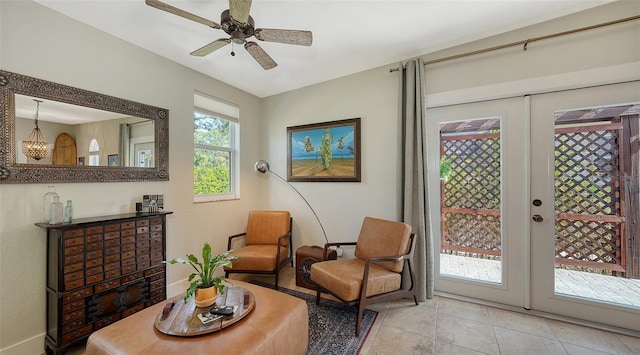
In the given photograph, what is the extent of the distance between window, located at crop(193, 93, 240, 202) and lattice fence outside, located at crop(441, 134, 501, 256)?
2.88 m

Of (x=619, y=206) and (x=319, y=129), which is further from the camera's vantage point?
(x=319, y=129)

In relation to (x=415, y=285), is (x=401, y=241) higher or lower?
higher

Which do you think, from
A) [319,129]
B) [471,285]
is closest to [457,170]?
[471,285]

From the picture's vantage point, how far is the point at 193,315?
5.02ft

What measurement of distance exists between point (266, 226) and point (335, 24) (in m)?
2.58

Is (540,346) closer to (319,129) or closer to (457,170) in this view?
(457,170)

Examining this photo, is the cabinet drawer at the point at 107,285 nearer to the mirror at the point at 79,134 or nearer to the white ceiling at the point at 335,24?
the mirror at the point at 79,134

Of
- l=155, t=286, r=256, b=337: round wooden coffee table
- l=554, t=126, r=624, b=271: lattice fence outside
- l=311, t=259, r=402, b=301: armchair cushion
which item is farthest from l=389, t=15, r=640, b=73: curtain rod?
l=155, t=286, r=256, b=337: round wooden coffee table

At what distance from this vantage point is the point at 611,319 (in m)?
2.04

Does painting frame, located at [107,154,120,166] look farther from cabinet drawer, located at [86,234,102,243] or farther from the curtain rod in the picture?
the curtain rod

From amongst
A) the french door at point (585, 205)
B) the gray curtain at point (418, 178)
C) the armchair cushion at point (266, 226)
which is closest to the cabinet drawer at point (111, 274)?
the armchair cushion at point (266, 226)

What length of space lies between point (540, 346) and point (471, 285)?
2.36 feet

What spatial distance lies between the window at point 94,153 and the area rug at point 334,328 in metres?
2.47

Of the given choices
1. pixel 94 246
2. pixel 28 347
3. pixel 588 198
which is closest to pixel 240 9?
pixel 94 246
